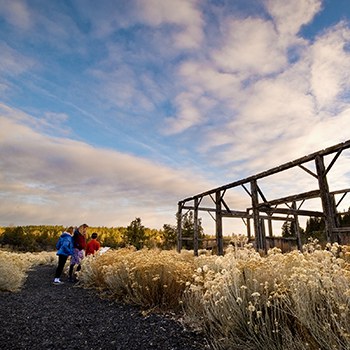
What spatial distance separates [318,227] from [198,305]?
20.7 meters

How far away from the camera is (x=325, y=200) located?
26.8 feet

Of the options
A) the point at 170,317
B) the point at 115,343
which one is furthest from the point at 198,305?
the point at 115,343

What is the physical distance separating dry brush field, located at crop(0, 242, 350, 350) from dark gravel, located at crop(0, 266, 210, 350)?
13.2 inches

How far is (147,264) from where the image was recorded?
5.66m

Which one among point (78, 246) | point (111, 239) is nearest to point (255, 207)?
point (78, 246)

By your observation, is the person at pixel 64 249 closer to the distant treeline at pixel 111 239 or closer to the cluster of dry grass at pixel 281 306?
the cluster of dry grass at pixel 281 306

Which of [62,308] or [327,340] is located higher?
[327,340]

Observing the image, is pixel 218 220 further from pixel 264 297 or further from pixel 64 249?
pixel 264 297

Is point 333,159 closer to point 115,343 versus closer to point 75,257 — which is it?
point 115,343

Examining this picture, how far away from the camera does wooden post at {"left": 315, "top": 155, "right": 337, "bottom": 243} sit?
804cm

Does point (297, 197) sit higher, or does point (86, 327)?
point (297, 197)

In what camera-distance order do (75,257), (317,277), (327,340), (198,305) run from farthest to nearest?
1. (75,257)
2. (198,305)
3. (317,277)
4. (327,340)

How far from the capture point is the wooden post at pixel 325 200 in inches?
316

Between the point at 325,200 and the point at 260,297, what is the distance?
18.5 feet
